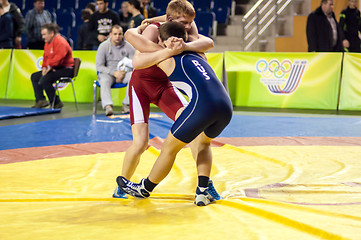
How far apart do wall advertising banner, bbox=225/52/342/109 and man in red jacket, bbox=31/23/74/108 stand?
3.06 meters

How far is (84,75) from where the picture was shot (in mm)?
10219

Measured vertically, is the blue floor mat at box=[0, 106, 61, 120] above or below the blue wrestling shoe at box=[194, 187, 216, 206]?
below

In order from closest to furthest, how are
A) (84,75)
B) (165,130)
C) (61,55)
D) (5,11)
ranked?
(165,130)
(61,55)
(84,75)
(5,11)

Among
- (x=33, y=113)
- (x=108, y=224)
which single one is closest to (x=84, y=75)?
(x=33, y=113)

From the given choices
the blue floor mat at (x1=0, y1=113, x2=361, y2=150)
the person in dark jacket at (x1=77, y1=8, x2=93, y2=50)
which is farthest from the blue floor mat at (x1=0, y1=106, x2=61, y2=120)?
the person in dark jacket at (x1=77, y1=8, x2=93, y2=50)

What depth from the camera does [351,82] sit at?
29.2 feet

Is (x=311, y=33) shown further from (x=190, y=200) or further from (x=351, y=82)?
(x=190, y=200)

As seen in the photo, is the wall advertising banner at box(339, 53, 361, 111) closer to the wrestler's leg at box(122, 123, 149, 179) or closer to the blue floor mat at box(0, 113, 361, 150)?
the blue floor mat at box(0, 113, 361, 150)

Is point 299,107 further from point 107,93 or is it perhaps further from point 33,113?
point 33,113

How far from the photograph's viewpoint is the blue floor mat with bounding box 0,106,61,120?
26.5ft

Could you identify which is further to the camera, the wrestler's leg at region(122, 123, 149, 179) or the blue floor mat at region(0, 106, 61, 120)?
the blue floor mat at region(0, 106, 61, 120)

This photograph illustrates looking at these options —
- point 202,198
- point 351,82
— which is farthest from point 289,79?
point 202,198

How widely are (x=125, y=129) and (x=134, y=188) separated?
3.48 metres

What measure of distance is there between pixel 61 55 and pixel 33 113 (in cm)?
120
